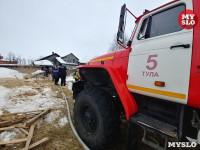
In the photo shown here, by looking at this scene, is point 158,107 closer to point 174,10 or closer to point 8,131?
point 174,10

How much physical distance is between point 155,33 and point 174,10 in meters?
0.35

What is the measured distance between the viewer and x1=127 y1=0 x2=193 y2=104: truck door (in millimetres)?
1115

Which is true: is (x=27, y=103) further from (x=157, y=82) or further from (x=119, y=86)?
(x=157, y=82)

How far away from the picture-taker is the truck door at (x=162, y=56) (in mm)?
1115

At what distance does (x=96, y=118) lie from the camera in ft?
6.01

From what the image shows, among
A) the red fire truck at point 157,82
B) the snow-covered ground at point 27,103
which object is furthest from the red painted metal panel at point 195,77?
the snow-covered ground at point 27,103

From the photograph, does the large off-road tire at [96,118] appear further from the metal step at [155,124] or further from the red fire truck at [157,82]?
the metal step at [155,124]

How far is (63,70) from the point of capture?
8.38m

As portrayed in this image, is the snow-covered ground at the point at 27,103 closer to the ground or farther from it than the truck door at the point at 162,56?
closer to the ground

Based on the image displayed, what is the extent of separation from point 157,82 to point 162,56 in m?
0.34

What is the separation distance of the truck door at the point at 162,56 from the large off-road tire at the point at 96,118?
0.56 metres

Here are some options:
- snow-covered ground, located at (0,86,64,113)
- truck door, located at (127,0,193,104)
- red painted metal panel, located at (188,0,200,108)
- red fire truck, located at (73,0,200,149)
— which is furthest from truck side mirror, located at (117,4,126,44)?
snow-covered ground, located at (0,86,64,113)

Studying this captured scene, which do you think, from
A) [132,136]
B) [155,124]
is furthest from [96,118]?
[155,124]

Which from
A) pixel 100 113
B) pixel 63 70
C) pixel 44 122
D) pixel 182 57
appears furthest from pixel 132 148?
pixel 63 70
